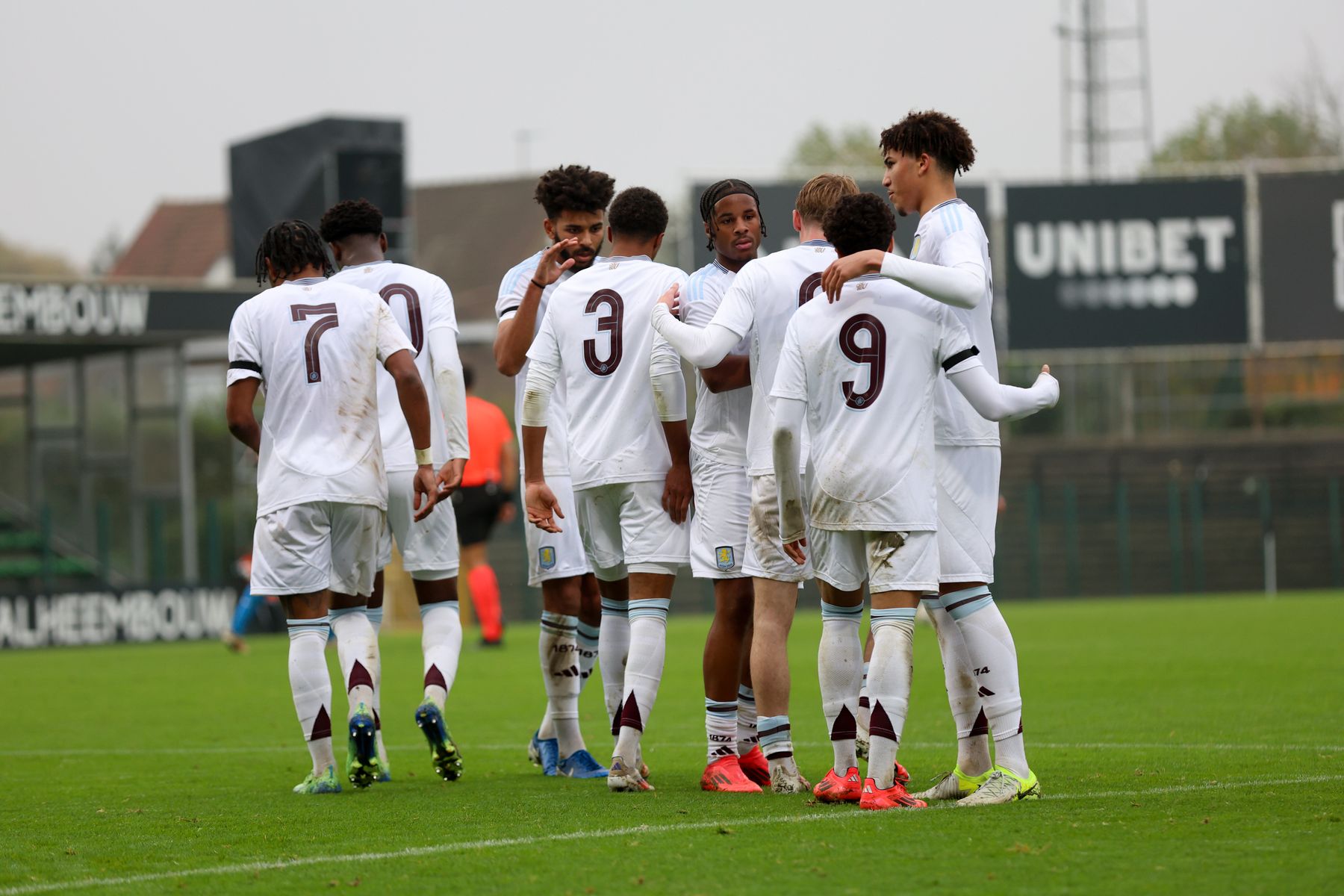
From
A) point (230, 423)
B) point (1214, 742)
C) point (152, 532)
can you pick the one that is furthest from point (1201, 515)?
point (230, 423)

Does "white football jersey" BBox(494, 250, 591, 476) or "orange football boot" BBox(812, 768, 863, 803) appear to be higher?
"white football jersey" BBox(494, 250, 591, 476)

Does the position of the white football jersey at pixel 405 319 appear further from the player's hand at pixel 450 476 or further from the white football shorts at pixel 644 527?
the white football shorts at pixel 644 527

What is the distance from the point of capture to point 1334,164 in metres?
30.1

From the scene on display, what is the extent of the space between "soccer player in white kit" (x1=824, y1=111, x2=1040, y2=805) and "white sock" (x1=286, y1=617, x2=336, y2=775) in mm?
2309

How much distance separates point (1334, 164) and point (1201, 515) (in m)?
7.54

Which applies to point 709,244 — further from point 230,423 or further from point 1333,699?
point 1333,699

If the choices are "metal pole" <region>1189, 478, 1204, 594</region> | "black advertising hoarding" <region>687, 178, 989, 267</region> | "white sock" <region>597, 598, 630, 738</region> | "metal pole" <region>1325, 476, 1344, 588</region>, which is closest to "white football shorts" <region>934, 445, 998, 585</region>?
"white sock" <region>597, 598, 630, 738</region>

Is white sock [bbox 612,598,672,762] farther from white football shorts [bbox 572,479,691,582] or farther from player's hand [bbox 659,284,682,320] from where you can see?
player's hand [bbox 659,284,682,320]

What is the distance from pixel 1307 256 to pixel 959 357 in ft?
80.9

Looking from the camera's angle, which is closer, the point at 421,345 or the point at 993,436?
the point at 993,436

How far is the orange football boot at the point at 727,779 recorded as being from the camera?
6.46 meters

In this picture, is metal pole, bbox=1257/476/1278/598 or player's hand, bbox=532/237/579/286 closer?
player's hand, bbox=532/237/579/286

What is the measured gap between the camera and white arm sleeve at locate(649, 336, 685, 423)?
667 centimetres

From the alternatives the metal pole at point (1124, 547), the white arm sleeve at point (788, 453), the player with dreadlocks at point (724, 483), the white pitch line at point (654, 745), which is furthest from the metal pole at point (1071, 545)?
the white arm sleeve at point (788, 453)
